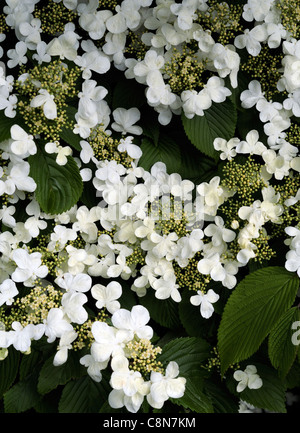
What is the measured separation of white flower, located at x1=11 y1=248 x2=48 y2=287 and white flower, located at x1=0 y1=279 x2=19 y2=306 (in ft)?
0.05

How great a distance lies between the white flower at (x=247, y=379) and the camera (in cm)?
120

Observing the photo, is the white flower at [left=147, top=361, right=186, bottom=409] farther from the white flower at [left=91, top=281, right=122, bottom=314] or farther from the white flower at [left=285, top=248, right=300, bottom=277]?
the white flower at [left=285, top=248, right=300, bottom=277]

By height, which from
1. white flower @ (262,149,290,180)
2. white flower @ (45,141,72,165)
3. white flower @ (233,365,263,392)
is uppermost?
white flower @ (262,149,290,180)

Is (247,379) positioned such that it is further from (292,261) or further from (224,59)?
(224,59)

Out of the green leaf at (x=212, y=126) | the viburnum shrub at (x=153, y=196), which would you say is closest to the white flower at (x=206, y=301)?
the viburnum shrub at (x=153, y=196)

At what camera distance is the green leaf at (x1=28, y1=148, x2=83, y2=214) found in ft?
3.77

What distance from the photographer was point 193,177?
1.27 metres

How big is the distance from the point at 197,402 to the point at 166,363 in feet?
0.34

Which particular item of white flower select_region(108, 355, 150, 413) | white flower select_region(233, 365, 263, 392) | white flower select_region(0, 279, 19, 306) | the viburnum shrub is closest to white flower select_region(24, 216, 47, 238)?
the viburnum shrub

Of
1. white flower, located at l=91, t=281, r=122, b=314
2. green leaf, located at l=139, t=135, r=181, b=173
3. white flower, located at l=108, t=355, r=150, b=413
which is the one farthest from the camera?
green leaf, located at l=139, t=135, r=181, b=173

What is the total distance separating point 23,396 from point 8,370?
0.22 ft

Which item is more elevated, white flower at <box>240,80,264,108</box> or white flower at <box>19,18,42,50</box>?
white flower at <box>240,80,264,108</box>

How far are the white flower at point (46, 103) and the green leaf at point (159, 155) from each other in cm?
24

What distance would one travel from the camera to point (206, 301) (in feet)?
3.85
